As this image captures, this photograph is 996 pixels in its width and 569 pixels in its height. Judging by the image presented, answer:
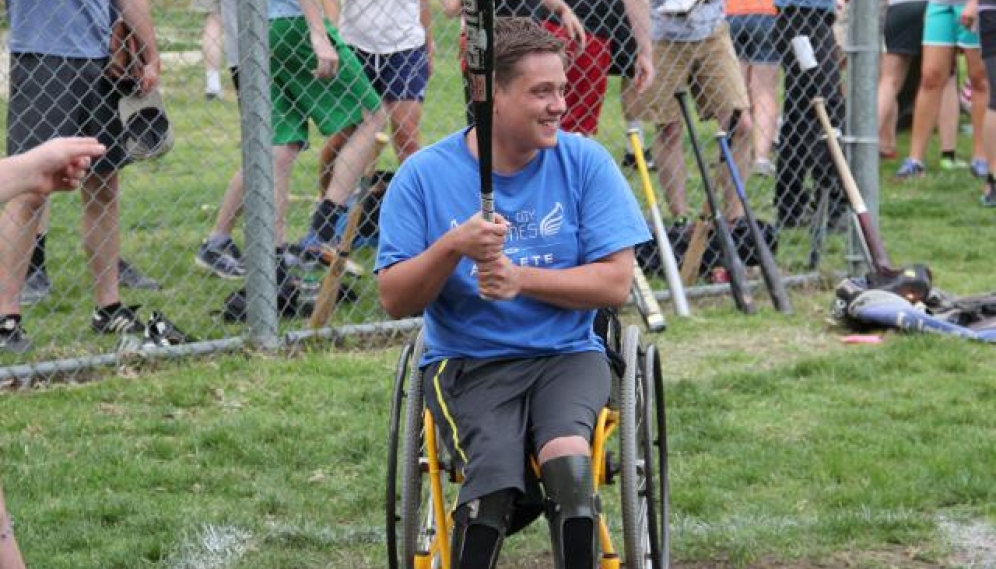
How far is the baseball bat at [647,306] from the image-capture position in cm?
706

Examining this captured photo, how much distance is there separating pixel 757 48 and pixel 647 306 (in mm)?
2865

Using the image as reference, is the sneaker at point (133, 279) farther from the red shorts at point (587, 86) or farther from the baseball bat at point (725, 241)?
the baseball bat at point (725, 241)

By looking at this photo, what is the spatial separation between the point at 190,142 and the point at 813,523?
8.05m

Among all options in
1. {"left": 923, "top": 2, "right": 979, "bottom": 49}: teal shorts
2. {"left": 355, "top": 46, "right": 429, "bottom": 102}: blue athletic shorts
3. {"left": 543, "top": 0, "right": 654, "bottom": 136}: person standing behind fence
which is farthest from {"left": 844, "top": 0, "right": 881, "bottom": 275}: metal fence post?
{"left": 923, "top": 2, "right": 979, "bottom": 49}: teal shorts

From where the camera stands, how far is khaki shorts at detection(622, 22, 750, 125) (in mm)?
8328

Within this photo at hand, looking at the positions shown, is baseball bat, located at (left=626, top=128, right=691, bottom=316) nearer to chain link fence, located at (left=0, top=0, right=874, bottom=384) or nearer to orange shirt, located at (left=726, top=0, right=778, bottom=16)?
chain link fence, located at (left=0, top=0, right=874, bottom=384)

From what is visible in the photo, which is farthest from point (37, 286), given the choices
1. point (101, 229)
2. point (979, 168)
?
point (979, 168)

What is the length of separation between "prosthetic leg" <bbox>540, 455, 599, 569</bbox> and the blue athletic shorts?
4108 mm

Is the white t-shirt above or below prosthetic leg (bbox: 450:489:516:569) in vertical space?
above

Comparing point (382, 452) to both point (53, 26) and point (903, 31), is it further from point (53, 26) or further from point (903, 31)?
point (903, 31)

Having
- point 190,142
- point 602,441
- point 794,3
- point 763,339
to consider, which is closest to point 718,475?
point 602,441

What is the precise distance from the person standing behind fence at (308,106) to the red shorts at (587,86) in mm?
886

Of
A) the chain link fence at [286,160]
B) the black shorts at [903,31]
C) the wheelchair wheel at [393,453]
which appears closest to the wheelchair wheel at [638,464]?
the wheelchair wheel at [393,453]

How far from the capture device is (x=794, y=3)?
30.6 ft
